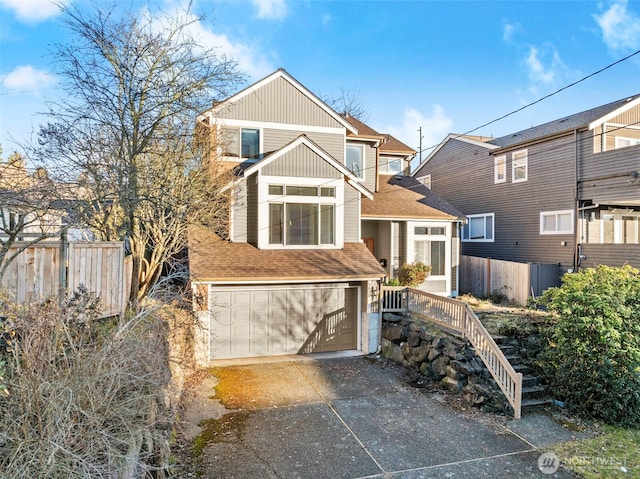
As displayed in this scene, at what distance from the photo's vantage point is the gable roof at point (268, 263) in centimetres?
1040

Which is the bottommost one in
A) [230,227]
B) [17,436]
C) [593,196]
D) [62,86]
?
[17,436]

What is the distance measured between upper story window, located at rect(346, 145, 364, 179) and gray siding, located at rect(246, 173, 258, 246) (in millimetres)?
4226

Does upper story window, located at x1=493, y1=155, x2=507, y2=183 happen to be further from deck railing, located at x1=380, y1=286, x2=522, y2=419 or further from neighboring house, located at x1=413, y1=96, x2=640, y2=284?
deck railing, located at x1=380, y1=286, x2=522, y2=419

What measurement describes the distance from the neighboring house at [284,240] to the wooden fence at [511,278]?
6.12 m

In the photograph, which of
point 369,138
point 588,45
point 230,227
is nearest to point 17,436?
point 230,227

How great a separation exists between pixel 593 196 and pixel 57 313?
53.2ft

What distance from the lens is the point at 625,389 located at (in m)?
7.68

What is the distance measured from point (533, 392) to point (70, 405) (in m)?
8.84

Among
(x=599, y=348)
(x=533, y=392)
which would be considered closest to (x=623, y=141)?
(x=599, y=348)

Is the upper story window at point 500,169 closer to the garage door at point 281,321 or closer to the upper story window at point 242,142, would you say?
the garage door at point 281,321

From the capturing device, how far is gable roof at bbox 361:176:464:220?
45.9ft

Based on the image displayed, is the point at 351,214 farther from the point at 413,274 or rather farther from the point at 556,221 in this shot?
the point at 556,221

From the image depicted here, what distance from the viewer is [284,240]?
1214 centimetres

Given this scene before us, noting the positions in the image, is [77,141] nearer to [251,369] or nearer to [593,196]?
[251,369]
